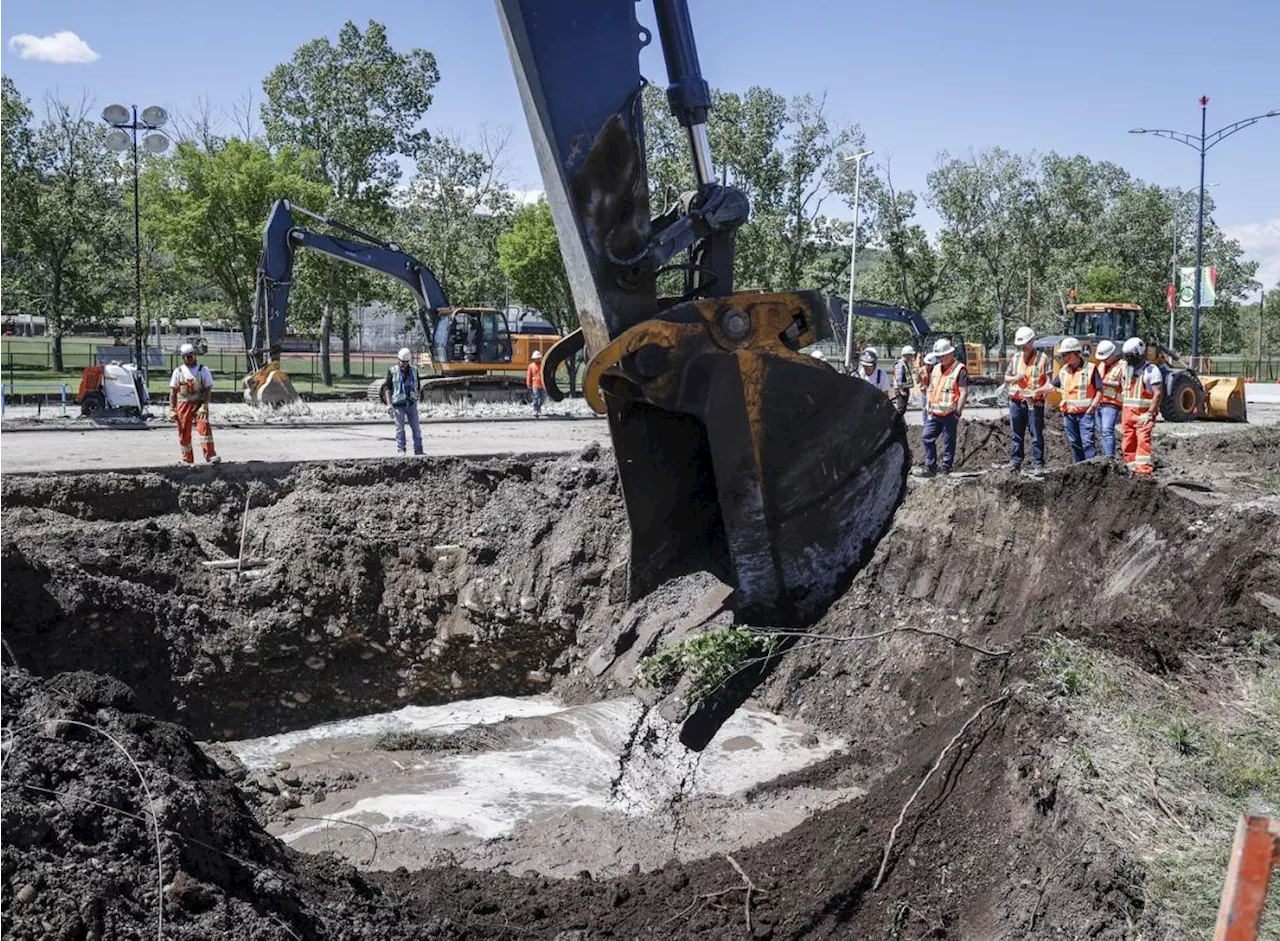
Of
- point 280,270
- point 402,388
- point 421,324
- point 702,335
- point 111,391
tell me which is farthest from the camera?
point 421,324

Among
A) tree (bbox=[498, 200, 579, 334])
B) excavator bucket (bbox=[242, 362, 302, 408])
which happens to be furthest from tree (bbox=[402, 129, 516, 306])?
excavator bucket (bbox=[242, 362, 302, 408])

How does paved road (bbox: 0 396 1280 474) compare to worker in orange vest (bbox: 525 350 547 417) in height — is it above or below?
below

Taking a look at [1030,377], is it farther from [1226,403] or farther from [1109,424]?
[1226,403]

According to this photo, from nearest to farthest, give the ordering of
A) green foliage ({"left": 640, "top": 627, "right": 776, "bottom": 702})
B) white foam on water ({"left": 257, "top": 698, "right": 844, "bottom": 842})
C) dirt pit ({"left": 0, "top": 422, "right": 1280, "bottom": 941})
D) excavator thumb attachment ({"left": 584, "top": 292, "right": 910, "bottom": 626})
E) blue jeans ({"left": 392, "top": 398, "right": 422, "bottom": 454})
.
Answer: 1. dirt pit ({"left": 0, "top": 422, "right": 1280, "bottom": 941})
2. excavator thumb attachment ({"left": 584, "top": 292, "right": 910, "bottom": 626})
3. green foliage ({"left": 640, "top": 627, "right": 776, "bottom": 702})
4. white foam on water ({"left": 257, "top": 698, "right": 844, "bottom": 842})
5. blue jeans ({"left": 392, "top": 398, "right": 422, "bottom": 454})

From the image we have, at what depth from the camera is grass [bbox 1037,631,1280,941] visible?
3.69 metres

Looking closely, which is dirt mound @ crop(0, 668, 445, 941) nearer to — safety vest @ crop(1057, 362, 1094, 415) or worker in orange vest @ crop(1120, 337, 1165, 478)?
worker in orange vest @ crop(1120, 337, 1165, 478)

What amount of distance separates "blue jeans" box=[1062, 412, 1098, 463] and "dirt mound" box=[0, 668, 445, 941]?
9.02 m

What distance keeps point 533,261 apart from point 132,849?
37.3 m

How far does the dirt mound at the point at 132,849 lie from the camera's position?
347 centimetres

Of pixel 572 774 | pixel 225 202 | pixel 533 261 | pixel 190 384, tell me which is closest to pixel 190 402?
pixel 190 384

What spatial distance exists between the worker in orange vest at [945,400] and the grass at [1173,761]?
679 cm

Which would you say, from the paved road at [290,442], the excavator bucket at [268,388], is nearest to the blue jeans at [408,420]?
the paved road at [290,442]

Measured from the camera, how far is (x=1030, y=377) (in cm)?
1207

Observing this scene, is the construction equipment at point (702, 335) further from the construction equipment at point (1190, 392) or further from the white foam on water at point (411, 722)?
the construction equipment at point (1190, 392)
